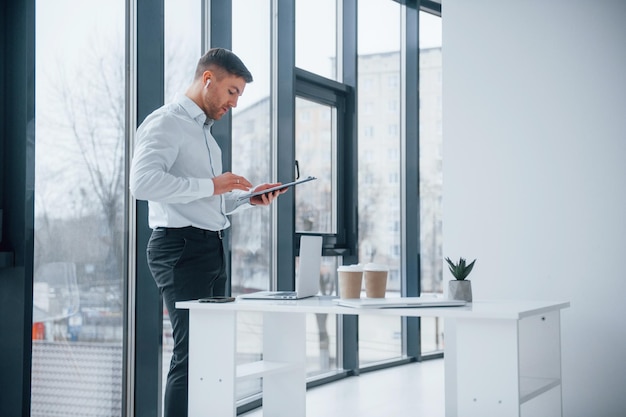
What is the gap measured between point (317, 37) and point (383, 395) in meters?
2.28

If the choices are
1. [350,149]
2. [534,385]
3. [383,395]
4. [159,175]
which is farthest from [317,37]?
[534,385]

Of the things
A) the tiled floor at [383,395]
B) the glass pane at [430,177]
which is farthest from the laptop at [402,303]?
the glass pane at [430,177]

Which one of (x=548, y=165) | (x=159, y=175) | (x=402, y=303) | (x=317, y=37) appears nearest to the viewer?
(x=402, y=303)

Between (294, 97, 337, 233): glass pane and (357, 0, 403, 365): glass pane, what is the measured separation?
0.36m

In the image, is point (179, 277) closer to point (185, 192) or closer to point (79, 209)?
point (185, 192)

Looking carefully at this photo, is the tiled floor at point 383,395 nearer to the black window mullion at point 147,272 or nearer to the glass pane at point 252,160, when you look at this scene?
the glass pane at point 252,160

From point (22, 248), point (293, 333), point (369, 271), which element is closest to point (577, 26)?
point (369, 271)

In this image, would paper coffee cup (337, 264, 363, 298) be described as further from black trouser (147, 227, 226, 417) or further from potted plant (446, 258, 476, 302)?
black trouser (147, 227, 226, 417)

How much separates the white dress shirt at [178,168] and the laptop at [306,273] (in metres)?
0.33

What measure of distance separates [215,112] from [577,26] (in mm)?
1734

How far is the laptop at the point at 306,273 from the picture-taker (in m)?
2.55

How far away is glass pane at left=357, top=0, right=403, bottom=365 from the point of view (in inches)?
204

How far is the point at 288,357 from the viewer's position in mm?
2896

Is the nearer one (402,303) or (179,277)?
(402,303)
